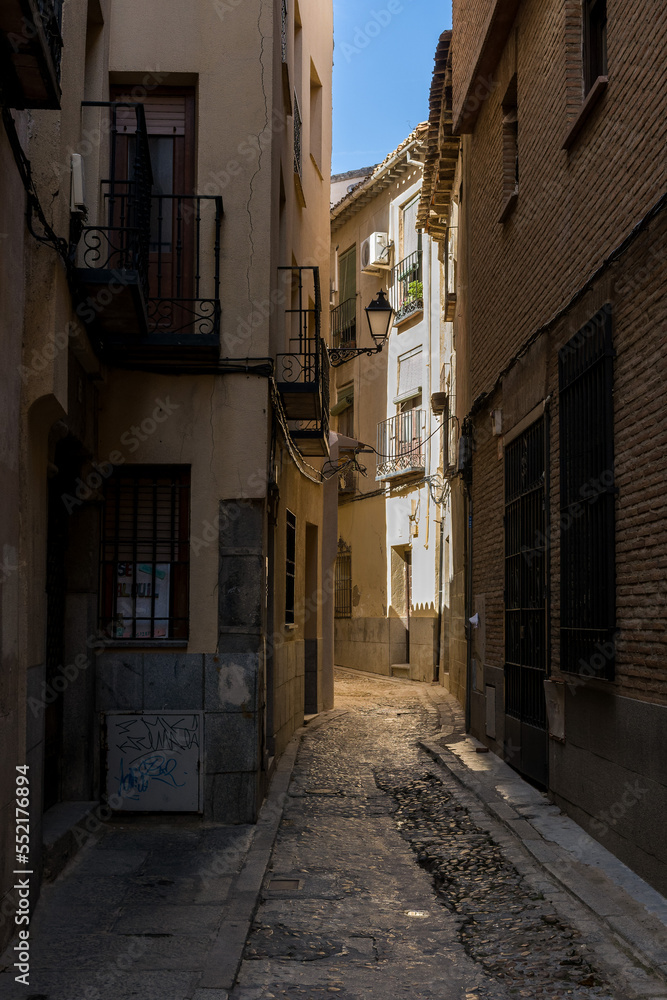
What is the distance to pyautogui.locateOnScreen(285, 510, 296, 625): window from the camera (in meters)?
12.6

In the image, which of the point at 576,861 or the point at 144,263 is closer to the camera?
the point at 576,861

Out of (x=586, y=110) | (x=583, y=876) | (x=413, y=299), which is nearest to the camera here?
(x=583, y=876)

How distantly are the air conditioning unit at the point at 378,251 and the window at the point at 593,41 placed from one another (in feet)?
54.7

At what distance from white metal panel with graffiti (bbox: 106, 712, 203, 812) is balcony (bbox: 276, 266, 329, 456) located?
3.38 meters

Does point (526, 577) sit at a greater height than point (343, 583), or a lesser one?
lesser

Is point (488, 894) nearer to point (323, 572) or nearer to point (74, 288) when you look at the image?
point (74, 288)

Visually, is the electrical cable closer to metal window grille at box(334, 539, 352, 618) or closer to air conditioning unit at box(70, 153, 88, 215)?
air conditioning unit at box(70, 153, 88, 215)

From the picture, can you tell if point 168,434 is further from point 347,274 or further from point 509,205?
point 347,274

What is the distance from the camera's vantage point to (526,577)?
973 centimetres

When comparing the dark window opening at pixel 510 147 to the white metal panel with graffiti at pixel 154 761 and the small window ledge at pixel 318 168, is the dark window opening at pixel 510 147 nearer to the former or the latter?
the small window ledge at pixel 318 168

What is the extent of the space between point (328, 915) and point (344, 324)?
74.1 ft

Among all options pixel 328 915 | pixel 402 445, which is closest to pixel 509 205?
pixel 328 915

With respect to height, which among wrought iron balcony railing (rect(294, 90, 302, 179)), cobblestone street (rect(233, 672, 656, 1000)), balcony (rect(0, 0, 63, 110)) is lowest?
cobblestone street (rect(233, 672, 656, 1000))

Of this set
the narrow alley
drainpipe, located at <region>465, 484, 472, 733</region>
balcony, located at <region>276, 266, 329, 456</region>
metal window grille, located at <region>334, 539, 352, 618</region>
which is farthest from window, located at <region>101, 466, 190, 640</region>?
metal window grille, located at <region>334, 539, 352, 618</region>
